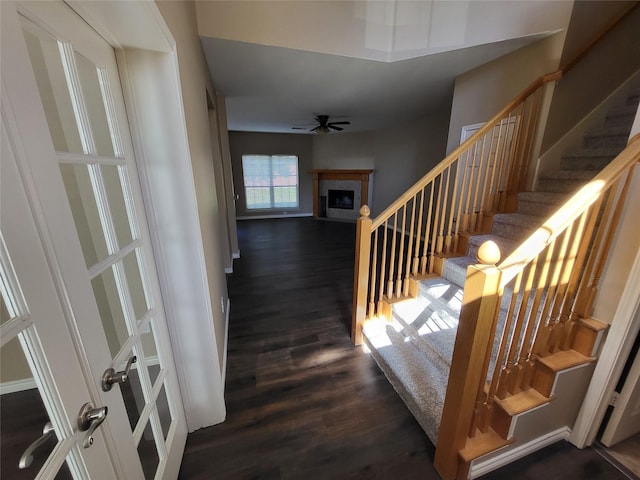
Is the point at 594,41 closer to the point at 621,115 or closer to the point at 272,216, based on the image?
the point at 621,115

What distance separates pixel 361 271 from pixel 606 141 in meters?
2.48

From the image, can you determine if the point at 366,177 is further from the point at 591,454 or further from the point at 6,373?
the point at 6,373

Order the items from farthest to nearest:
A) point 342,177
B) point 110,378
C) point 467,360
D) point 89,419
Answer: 1. point 342,177
2. point 467,360
3. point 110,378
4. point 89,419

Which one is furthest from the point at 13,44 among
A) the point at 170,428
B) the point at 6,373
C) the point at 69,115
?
the point at 170,428

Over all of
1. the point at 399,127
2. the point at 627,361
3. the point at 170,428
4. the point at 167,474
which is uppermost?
the point at 399,127

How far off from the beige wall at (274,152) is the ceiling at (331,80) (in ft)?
8.24

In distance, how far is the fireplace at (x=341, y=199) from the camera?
288 inches

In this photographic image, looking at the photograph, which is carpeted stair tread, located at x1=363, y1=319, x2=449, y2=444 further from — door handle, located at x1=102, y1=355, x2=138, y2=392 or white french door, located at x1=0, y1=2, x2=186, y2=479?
door handle, located at x1=102, y1=355, x2=138, y2=392

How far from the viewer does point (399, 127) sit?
5652 millimetres

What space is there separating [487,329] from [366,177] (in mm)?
6114

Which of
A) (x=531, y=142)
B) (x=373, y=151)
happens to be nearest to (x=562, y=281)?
(x=531, y=142)

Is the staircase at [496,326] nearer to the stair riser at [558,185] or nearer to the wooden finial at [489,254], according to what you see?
the stair riser at [558,185]

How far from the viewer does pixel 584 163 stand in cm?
227

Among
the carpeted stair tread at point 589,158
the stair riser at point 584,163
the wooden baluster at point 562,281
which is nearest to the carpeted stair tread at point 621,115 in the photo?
the carpeted stair tread at point 589,158
